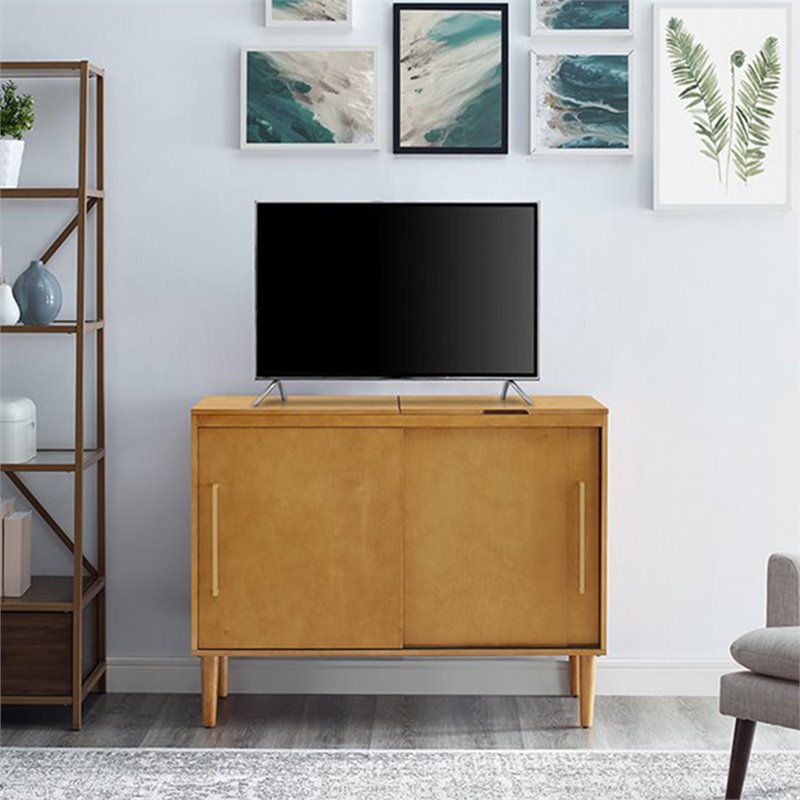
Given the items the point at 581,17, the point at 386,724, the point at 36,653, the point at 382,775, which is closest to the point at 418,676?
the point at 386,724

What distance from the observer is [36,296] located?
3598mm

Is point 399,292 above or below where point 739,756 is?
above

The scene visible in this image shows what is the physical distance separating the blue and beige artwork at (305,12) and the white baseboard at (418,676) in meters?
1.89

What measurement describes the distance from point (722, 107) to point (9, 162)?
204 cm

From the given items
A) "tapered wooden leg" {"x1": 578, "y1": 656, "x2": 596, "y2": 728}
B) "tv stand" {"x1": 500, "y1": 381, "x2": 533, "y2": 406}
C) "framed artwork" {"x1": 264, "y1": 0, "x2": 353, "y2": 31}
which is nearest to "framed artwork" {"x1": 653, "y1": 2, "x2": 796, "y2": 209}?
"tv stand" {"x1": 500, "y1": 381, "x2": 533, "y2": 406}

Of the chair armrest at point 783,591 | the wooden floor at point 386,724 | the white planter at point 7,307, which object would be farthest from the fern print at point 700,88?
the white planter at point 7,307

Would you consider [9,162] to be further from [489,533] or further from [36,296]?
[489,533]

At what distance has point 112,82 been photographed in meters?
3.83

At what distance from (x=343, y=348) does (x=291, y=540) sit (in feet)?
1.82

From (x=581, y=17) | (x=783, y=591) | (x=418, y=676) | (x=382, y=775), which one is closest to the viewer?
(x=783, y=591)

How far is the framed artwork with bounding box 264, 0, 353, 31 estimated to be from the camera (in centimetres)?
379

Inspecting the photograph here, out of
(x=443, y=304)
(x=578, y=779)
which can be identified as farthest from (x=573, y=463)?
(x=578, y=779)

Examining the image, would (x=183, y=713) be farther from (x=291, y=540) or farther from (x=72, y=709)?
(x=291, y=540)

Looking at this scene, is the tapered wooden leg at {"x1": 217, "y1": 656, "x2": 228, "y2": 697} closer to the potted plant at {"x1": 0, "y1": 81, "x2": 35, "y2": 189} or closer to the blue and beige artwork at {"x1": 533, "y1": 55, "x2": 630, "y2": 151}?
the potted plant at {"x1": 0, "y1": 81, "x2": 35, "y2": 189}
